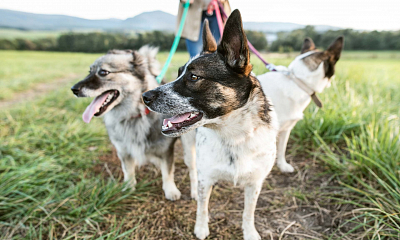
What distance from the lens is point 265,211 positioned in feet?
8.30

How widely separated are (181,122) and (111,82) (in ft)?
4.08

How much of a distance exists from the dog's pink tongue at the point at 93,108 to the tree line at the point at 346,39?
4513 mm

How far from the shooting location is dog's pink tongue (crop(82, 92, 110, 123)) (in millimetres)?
2379

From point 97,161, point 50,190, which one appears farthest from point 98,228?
point 97,161

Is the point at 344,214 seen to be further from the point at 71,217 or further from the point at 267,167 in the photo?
the point at 71,217

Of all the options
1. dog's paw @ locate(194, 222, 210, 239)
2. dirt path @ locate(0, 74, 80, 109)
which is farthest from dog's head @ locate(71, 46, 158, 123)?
dirt path @ locate(0, 74, 80, 109)

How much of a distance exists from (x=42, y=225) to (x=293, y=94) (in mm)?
2999

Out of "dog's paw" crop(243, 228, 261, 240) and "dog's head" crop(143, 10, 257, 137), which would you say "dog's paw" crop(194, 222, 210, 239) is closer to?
"dog's paw" crop(243, 228, 261, 240)

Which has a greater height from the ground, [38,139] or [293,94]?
[293,94]

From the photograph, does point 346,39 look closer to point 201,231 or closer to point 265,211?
point 265,211

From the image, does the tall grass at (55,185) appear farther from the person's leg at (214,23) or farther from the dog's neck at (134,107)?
the person's leg at (214,23)

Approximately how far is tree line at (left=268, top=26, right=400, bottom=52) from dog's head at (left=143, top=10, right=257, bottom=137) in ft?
14.1

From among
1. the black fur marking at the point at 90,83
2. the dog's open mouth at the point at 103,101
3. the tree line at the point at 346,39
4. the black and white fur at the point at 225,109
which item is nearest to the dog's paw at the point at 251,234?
the black and white fur at the point at 225,109

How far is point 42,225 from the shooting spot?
214cm
